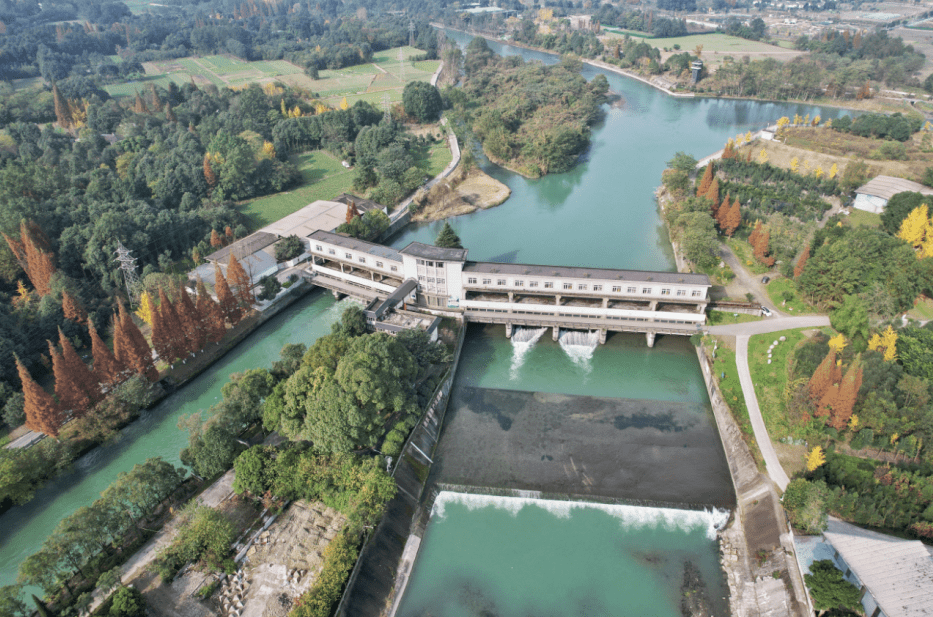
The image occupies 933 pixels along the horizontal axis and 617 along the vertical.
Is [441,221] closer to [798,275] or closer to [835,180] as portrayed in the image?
[798,275]

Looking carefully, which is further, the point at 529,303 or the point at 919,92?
the point at 919,92

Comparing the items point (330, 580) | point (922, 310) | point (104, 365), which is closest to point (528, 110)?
point (922, 310)

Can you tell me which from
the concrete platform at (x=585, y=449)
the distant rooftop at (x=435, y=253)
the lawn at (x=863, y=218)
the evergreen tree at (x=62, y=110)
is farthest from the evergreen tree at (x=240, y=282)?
the evergreen tree at (x=62, y=110)

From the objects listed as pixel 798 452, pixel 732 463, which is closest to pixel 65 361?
pixel 732 463

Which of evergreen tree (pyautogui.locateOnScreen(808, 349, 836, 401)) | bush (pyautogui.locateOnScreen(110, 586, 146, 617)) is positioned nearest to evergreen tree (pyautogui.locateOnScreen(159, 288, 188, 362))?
bush (pyautogui.locateOnScreen(110, 586, 146, 617))

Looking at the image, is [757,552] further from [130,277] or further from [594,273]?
[130,277]

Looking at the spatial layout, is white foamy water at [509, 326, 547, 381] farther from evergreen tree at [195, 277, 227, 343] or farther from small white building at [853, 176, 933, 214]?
small white building at [853, 176, 933, 214]
